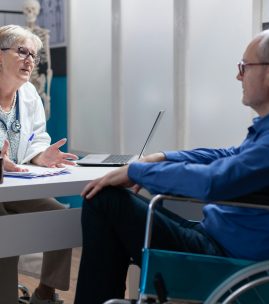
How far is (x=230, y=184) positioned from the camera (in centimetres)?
158

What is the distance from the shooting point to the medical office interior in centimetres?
344

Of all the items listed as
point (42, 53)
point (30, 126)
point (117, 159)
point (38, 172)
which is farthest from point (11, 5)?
point (38, 172)

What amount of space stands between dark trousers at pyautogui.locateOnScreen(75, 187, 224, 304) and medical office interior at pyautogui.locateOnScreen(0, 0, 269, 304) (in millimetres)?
738

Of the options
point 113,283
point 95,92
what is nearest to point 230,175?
point 113,283

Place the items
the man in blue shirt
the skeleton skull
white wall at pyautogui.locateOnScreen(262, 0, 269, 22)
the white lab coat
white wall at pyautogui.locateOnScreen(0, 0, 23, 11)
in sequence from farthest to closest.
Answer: white wall at pyautogui.locateOnScreen(0, 0, 23, 11)
the skeleton skull
white wall at pyautogui.locateOnScreen(262, 0, 269, 22)
the white lab coat
the man in blue shirt

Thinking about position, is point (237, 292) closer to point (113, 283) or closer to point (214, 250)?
point (214, 250)

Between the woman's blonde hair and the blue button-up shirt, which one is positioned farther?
the woman's blonde hair

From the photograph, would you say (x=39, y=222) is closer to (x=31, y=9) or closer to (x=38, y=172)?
(x=38, y=172)

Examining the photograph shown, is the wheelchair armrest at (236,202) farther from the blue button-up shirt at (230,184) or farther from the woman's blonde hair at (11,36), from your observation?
the woman's blonde hair at (11,36)

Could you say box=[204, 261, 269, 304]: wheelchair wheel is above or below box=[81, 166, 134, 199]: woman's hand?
below

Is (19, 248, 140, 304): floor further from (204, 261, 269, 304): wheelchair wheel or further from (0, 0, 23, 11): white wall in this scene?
(0, 0, 23, 11): white wall

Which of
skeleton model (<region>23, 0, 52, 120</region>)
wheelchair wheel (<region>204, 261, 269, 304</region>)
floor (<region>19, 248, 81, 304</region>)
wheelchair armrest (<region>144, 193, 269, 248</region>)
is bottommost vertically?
floor (<region>19, 248, 81, 304</region>)

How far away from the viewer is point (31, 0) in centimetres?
487

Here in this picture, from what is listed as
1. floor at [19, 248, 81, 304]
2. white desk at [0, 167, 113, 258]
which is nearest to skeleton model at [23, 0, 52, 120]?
floor at [19, 248, 81, 304]
